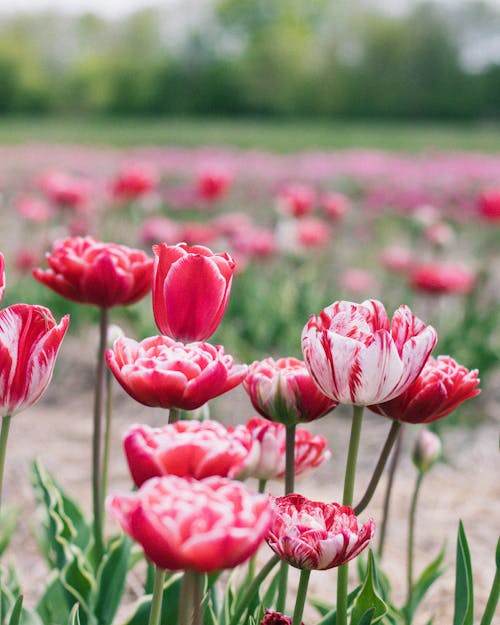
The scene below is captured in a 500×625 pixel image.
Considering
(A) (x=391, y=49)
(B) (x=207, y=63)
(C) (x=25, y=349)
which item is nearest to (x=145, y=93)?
(B) (x=207, y=63)

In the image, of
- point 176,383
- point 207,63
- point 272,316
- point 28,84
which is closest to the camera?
point 176,383

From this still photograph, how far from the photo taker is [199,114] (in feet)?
126

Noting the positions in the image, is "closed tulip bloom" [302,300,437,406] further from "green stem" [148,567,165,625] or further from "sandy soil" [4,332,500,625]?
Answer: "sandy soil" [4,332,500,625]

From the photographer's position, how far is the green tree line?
3784 cm

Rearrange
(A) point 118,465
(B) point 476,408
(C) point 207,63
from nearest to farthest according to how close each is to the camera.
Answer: (A) point 118,465 → (B) point 476,408 → (C) point 207,63

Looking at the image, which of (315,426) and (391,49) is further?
(391,49)

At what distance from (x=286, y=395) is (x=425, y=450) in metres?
0.54

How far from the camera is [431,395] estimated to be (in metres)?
0.98

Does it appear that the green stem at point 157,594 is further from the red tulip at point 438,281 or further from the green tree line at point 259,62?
the green tree line at point 259,62

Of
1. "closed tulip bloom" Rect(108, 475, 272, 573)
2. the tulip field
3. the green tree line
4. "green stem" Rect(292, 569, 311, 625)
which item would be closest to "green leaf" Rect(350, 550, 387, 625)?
the tulip field

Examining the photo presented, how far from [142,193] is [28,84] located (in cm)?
4270

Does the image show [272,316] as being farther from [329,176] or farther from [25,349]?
[329,176]

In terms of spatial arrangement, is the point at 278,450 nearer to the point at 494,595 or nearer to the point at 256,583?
the point at 256,583

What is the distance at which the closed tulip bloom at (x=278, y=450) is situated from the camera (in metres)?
1.13
